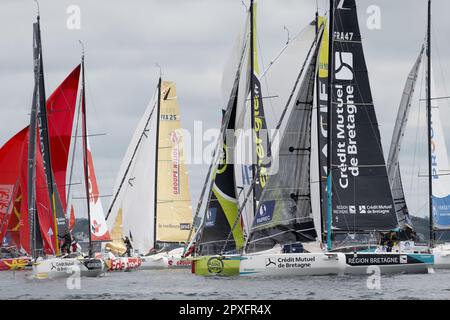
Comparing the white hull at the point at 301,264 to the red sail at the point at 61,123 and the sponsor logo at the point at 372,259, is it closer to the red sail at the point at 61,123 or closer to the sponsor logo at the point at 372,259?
the sponsor logo at the point at 372,259

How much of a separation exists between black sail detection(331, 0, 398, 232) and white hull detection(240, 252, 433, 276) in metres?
2.05

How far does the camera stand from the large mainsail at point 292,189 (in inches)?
1563

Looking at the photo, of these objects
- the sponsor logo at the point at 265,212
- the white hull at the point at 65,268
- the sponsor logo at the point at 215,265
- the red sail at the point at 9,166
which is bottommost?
the white hull at the point at 65,268

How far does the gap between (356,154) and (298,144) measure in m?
2.24

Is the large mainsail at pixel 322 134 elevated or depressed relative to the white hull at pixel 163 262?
elevated

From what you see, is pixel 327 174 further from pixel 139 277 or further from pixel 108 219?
pixel 108 219

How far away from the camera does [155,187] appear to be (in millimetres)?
60844

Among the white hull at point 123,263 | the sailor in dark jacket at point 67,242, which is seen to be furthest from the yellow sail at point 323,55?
the white hull at point 123,263

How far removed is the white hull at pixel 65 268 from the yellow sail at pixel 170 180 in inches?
664

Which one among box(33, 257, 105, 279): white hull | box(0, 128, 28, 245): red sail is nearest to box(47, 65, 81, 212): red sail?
box(0, 128, 28, 245): red sail

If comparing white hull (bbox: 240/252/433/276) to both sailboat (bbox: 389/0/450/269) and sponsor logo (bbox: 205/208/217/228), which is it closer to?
sponsor logo (bbox: 205/208/217/228)

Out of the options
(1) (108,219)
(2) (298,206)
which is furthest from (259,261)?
(1) (108,219)

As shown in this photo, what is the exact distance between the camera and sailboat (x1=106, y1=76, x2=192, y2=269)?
60719 millimetres

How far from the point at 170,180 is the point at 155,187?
3.98 ft
